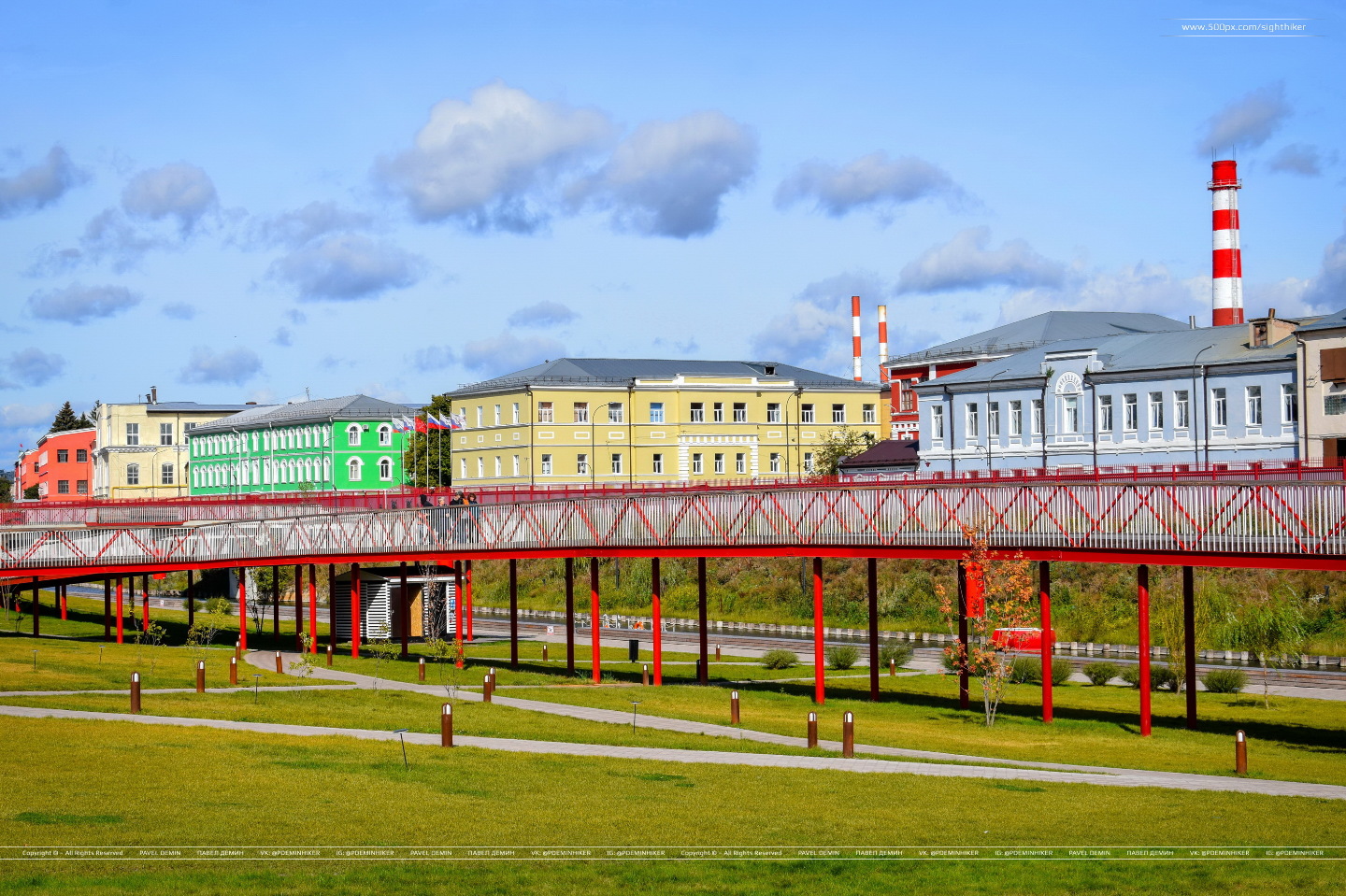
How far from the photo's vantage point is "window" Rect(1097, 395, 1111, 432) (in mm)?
76875

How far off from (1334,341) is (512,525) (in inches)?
1522

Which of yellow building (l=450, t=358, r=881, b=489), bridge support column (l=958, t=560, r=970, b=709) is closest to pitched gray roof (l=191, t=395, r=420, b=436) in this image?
yellow building (l=450, t=358, r=881, b=489)

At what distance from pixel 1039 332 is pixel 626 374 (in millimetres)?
31690

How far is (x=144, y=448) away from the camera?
149 metres

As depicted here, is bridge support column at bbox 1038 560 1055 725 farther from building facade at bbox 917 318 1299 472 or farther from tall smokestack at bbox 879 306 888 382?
tall smokestack at bbox 879 306 888 382

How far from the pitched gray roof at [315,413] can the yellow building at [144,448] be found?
598cm

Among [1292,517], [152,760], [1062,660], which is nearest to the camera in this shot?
[152,760]

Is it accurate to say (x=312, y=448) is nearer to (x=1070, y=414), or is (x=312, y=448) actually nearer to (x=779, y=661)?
(x=1070, y=414)

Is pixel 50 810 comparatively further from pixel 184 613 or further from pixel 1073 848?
pixel 184 613

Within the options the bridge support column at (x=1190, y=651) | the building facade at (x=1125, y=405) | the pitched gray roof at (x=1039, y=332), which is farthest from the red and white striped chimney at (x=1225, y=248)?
the bridge support column at (x=1190, y=651)

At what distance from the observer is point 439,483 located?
129 m

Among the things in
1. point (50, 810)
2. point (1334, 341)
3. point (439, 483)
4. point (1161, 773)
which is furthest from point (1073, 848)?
point (439, 483)

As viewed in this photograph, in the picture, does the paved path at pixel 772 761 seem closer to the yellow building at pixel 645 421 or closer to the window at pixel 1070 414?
the window at pixel 1070 414

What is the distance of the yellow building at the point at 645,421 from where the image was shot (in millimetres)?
111188
